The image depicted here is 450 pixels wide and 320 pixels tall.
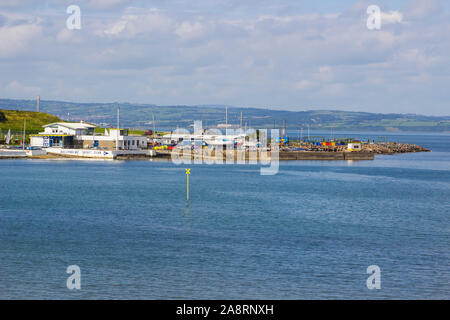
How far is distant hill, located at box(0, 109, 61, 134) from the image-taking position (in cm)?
14225

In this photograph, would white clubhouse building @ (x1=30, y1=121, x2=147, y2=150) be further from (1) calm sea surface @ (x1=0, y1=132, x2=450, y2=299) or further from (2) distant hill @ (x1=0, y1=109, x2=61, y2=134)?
(1) calm sea surface @ (x1=0, y1=132, x2=450, y2=299)

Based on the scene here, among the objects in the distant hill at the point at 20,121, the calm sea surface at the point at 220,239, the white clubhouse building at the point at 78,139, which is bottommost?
the calm sea surface at the point at 220,239

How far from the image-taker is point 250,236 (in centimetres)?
3866

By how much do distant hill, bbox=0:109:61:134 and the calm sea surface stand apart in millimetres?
71727

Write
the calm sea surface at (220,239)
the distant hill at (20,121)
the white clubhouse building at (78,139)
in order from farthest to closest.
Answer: the distant hill at (20,121) < the white clubhouse building at (78,139) < the calm sea surface at (220,239)

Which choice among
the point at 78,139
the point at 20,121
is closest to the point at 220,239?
the point at 78,139

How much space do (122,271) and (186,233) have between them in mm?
10562

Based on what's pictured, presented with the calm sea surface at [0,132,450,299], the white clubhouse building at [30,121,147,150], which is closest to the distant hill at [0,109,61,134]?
the white clubhouse building at [30,121,147,150]

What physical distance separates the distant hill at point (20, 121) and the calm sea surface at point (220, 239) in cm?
7173

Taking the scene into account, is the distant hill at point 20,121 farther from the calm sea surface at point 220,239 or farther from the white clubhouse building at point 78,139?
the calm sea surface at point 220,239

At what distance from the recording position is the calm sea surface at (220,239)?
2697cm

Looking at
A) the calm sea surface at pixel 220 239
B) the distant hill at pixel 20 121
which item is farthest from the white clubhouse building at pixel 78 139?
the calm sea surface at pixel 220 239

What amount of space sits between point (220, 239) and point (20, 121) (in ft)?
421
